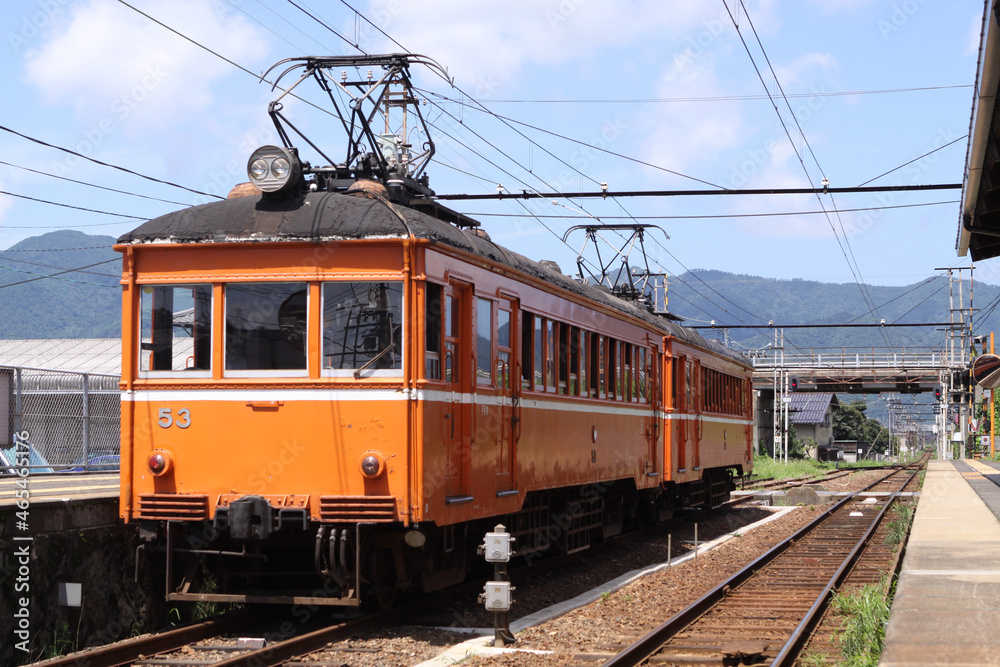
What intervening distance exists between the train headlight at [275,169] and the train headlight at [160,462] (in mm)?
2256

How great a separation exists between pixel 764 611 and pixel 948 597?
153 inches

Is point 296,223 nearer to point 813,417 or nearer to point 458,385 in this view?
point 458,385

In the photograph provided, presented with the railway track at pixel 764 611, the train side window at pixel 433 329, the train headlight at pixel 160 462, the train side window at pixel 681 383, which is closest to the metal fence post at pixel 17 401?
the train headlight at pixel 160 462

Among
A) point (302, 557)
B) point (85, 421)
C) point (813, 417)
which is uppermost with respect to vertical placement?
point (85, 421)

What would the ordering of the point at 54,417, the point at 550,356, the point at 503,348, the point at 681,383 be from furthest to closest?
the point at 681,383 → the point at 54,417 → the point at 550,356 → the point at 503,348

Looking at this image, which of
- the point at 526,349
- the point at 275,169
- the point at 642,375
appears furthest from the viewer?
the point at 642,375

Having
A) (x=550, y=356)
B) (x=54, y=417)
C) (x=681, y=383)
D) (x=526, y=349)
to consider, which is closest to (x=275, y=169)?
(x=526, y=349)

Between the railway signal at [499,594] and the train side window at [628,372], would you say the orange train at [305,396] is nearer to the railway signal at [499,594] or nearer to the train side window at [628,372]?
the railway signal at [499,594]

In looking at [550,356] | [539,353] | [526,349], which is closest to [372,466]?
[526,349]

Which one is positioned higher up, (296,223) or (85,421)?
(296,223)

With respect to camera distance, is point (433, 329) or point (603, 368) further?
point (603, 368)

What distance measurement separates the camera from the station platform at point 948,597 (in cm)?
519

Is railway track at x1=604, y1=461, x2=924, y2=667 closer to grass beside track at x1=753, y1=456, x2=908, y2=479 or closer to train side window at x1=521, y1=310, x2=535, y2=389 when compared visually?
train side window at x1=521, y1=310, x2=535, y2=389

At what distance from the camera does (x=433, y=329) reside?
29.0 ft
